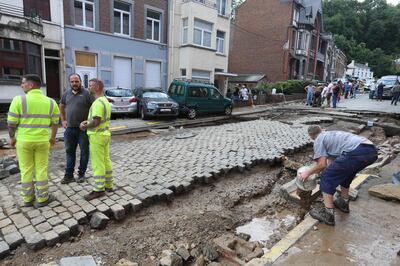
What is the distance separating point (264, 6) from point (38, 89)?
35366 millimetres

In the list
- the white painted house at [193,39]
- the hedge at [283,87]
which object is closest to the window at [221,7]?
the white painted house at [193,39]

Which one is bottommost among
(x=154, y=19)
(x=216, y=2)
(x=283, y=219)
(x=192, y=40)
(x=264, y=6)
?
(x=283, y=219)

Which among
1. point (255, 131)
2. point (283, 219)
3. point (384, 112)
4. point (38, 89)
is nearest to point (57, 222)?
point (38, 89)

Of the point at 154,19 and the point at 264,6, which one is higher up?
the point at 264,6

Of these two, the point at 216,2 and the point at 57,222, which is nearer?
the point at 57,222

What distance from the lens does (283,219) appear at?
15.4 ft

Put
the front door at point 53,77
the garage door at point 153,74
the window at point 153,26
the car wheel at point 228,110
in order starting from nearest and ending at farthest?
the front door at point 53,77 < the car wheel at point 228,110 < the window at point 153,26 < the garage door at point 153,74

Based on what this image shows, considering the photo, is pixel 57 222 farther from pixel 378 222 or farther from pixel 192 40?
pixel 192 40

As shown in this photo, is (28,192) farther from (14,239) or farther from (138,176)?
(138,176)

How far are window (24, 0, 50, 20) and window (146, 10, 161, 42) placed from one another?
6.50 meters

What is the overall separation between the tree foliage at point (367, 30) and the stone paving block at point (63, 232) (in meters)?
68.0

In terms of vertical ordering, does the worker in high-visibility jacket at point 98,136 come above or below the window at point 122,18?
below

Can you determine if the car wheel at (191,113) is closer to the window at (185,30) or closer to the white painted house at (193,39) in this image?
the white painted house at (193,39)

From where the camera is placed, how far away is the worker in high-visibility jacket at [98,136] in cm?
434
